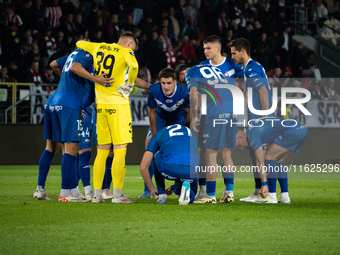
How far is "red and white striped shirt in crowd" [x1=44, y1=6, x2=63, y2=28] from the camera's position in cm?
1562

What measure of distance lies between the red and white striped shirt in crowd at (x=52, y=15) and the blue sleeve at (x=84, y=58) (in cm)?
1013

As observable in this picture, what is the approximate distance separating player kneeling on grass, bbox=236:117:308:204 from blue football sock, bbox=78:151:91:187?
232 centimetres

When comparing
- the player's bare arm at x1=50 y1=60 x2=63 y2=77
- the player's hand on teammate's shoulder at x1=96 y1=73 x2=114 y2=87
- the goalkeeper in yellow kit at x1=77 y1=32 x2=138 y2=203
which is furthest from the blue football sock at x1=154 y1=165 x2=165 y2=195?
the player's bare arm at x1=50 y1=60 x2=63 y2=77

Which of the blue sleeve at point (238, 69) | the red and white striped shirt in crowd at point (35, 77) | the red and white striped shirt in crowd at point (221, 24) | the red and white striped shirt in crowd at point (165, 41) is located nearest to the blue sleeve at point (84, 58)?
the blue sleeve at point (238, 69)

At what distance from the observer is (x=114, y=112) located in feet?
19.4

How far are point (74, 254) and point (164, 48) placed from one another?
1392cm

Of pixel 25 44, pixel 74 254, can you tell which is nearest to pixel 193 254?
pixel 74 254

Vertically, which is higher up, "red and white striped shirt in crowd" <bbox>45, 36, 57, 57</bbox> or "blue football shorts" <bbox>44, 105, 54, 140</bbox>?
"red and white striped shirt in crowd" <bbox>45, 36, 57, 57</bbox>

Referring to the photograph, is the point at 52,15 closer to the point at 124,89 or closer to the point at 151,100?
the point at 151,100

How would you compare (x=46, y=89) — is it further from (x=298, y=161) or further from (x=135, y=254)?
(x=135, y=254)

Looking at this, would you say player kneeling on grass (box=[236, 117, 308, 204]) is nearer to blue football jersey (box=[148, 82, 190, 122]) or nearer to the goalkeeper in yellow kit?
blue football jersey (box=[148, 82, 190, 122])

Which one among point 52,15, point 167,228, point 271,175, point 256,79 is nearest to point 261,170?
point 271,175

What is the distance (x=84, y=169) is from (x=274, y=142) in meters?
2.73

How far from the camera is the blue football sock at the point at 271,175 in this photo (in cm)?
643
